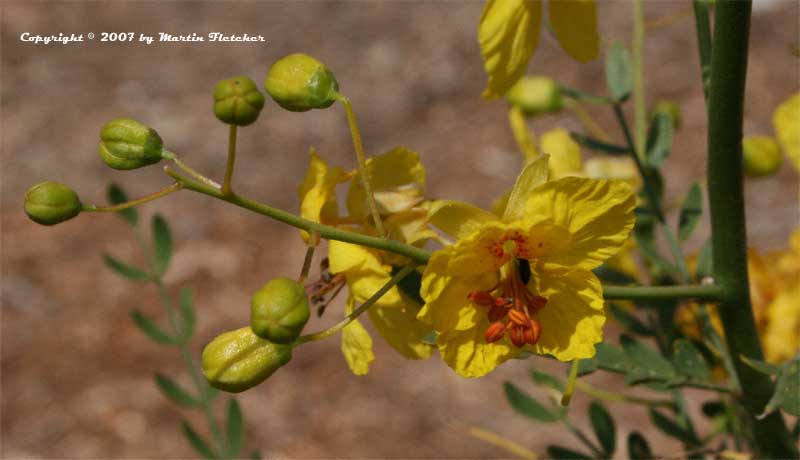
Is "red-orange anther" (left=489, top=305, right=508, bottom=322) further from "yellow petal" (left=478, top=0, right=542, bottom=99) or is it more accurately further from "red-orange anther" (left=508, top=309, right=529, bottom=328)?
"yellow petal" (left=478, top=0, right=542, bottom=99)

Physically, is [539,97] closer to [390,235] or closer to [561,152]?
[561,152]

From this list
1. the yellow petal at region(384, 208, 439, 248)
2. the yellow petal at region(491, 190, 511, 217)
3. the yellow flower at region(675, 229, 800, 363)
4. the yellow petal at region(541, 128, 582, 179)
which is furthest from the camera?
the yellow petal at region(541, 128, 582, 179)

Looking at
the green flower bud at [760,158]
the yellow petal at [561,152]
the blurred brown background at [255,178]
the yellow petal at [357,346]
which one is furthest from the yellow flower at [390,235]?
the blurred brown background at [255,178]

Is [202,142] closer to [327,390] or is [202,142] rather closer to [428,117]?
[428,117]

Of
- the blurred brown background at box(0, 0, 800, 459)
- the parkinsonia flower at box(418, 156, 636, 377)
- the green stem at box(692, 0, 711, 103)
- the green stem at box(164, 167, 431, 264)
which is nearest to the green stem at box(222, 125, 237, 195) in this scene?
the green stem at box(164, 167, 431, 264)

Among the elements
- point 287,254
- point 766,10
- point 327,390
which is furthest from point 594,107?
point 327,390

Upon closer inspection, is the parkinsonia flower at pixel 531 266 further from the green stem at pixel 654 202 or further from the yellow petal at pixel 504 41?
the green stem at pixel 654 202

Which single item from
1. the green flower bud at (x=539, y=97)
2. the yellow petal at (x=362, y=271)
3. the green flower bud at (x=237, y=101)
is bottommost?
the yellow petal at (x=362, y=271)
